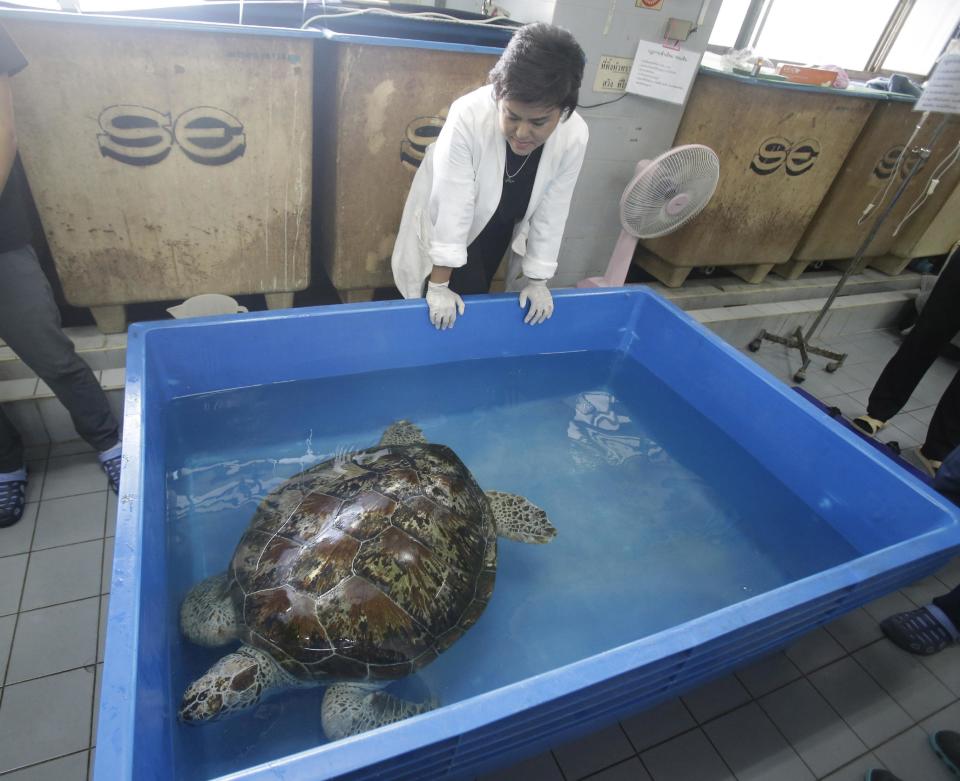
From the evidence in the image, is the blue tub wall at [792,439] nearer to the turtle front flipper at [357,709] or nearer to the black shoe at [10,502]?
the turtle front flipper at [357,709]

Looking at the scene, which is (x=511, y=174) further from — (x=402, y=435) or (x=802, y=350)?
(x=802, y=350)

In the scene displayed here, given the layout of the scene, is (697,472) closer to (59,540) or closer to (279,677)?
(279,677)

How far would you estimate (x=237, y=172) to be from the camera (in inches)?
69.6

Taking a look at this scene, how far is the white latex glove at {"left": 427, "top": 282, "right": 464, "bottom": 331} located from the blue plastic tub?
6 cm

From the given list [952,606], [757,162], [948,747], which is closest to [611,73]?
[757,162]

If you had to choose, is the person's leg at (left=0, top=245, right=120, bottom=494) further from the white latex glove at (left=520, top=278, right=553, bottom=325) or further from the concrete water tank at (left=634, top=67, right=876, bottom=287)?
the concrete water tank at (left=634, top=67, right=876, bottom=287)

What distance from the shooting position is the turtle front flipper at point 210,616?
1132 millimetres

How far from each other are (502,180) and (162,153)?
1089 millimetres

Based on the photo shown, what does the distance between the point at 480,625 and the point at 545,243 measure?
1279mm

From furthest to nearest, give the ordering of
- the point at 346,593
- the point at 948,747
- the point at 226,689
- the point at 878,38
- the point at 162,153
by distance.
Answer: the point at 878,38, the point at 162,153, the point at 948,747, the point at 346,593, the point at 226,689

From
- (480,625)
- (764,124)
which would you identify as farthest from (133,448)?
(764,124)

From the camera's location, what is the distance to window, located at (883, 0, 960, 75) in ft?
13.5

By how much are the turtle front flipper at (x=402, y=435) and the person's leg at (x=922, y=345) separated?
2240 mm

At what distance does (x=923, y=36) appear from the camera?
4.26m
